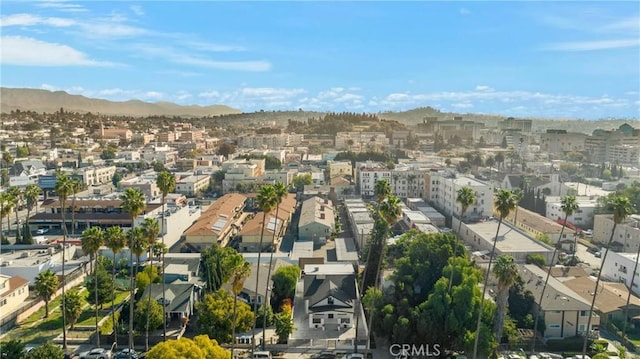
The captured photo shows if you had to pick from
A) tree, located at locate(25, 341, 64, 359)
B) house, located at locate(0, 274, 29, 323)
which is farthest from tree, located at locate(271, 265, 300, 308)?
house, located at locate(0, 274, 29, 323)

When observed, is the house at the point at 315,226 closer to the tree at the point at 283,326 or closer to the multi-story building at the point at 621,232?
the tree at the point at 283,326

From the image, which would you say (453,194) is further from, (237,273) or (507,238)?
(237,273)

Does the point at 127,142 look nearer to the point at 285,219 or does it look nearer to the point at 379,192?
the point at 285,219

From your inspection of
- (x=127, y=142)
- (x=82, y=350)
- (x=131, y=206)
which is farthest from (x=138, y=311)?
(x=127, y=142)

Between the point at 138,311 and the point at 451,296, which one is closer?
the point at 451,296

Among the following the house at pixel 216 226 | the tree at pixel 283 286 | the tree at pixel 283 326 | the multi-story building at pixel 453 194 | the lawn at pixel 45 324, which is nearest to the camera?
the tree at pixel 283 326

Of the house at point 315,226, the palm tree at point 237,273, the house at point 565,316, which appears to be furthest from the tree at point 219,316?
the house at point 315,226

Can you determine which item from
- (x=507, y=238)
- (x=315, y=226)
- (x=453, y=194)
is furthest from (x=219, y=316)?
(x=453, y=194)
